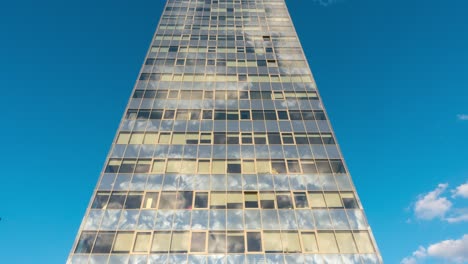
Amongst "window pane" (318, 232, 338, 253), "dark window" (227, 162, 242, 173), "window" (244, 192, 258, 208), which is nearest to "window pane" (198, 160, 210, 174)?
"dark window" (227, 162, 242, 173)

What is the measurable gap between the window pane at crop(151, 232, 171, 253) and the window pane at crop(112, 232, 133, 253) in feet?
5.25

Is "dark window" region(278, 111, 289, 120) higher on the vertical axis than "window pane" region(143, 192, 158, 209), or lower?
higher

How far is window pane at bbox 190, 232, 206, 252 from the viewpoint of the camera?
21.0 meters

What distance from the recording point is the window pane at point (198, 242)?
69.0 feet

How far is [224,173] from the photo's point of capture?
85.3 feet

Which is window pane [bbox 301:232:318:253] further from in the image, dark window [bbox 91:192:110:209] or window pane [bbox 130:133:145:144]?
window pane [bbox 130:133:145:144]

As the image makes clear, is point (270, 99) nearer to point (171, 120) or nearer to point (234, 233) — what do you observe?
point (171, 120)

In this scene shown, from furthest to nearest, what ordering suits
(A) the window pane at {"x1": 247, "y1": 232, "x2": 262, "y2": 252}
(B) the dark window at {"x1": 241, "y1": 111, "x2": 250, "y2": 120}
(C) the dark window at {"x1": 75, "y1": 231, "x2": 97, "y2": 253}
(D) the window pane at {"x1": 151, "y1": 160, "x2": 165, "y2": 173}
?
(B) the dark window at {"x1": 241, "y1": 111, "x2": 250, "y2": 120}
(D) the window pane at {"x1": 151, "y1": 160, "x2": 165, "y2": 173}
(A) the window pane at {"x1": 247, "y1": 232, "x2": 262, "y2": 252}
(C) the dark window at {"x1": 75, "y1": 231, "x2": 97, "y2": 253}

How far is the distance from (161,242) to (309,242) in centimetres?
1004

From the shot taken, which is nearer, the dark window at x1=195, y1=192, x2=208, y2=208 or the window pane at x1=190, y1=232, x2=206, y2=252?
the window pane at x1=190, y1=232, x2=206, y2=252

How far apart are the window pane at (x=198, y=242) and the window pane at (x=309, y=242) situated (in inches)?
267

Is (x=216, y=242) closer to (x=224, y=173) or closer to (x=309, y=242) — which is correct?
(x=224, y=173)

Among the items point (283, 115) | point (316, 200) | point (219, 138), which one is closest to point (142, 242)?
point (219, 138)

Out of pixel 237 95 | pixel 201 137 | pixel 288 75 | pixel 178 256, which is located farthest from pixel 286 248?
pixel 288 75
